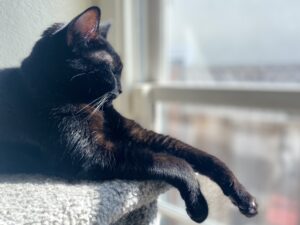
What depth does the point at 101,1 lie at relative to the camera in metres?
0.82

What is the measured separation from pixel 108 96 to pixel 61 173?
0.14 meters

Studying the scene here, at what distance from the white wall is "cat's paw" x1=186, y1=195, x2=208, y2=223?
355 millimetres

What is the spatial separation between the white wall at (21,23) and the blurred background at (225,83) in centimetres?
33

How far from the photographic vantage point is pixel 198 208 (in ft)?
1.79

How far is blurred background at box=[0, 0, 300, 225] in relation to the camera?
1073 millimetres

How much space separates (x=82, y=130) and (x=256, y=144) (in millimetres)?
807

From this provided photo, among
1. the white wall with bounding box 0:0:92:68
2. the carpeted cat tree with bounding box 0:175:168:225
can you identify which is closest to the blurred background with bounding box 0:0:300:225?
the white wall with bounding box 0:0:92:68

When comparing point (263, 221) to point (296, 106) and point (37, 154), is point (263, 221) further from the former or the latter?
point (37, 154)

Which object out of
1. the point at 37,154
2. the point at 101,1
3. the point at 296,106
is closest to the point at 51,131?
the point at 37,154

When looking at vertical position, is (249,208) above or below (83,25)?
below

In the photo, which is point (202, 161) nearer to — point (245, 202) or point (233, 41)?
point (245, 202)

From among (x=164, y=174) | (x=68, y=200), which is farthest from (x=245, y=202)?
(x=68, y=200)

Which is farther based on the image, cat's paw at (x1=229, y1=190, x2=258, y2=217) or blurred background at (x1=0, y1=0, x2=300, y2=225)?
blurred background at (x1=0, y1=0, x2=300, y2=225)

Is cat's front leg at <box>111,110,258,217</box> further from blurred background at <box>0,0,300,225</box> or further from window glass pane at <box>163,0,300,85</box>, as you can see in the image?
window glass pane at <box>163,0,300,85</box>
